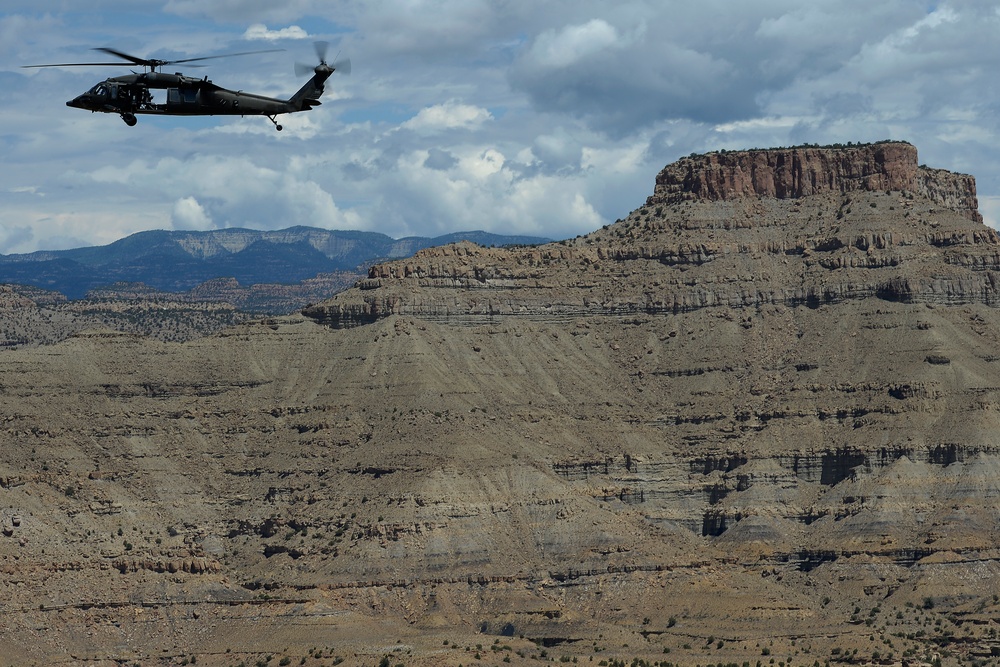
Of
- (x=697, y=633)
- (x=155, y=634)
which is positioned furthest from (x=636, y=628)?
(x=155, y=634)

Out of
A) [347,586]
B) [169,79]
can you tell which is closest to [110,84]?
[169,79]

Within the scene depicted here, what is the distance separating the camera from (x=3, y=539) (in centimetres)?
19438

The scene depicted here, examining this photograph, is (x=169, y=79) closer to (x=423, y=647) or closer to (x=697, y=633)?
(x=423, y=647)

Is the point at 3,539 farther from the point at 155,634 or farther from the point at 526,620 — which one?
the point at 526,620

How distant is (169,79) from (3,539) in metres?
85.4

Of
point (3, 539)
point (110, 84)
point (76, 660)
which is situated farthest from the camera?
point (3, 539)

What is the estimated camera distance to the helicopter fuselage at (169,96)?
11550cm

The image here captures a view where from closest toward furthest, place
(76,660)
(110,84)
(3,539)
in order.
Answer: (110,84)
(76,660)
(3,539)

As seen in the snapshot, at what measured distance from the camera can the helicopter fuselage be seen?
115500 millimetres

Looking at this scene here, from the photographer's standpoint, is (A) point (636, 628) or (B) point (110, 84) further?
(A) point (636, 628)

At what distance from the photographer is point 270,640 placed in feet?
614

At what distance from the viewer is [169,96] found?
380 ft

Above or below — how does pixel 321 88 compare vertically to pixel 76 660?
above

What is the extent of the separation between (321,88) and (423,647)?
75603 millimetres
